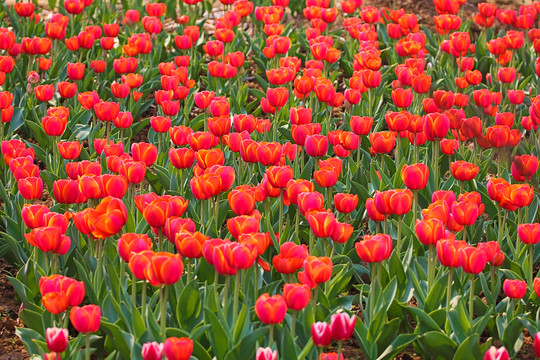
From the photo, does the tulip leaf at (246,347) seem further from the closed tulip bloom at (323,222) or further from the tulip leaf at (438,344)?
the tulip leaf at (438,344)

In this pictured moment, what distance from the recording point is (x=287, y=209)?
4.05m

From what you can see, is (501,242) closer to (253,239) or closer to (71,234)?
(253,239)

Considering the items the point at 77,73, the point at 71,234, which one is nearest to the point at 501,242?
the point at 71,234

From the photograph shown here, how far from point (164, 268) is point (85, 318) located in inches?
11.5

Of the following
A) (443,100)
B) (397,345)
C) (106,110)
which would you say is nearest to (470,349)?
(397,345)

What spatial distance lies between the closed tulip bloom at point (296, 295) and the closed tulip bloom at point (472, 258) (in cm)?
61

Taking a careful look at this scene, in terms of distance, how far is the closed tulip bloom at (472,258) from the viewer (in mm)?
2867

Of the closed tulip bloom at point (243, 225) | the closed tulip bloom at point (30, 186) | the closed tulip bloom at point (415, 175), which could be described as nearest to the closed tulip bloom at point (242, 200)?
the closed tulip bloom at point (243, 225)

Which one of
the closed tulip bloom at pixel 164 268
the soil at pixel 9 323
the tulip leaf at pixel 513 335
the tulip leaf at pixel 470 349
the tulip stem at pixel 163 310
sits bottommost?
the soil at pixel 9 323

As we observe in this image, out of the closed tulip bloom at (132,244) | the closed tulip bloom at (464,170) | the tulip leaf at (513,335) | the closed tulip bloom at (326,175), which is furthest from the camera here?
the closed tulip bloom at (464,170)

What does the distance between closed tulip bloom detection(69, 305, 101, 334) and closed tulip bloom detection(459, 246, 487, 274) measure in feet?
4.19

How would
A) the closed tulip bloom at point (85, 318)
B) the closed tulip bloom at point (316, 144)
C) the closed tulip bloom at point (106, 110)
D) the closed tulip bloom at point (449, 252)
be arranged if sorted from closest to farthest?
1. the closed tulip bloom at point (85, 318)
2. the closed tulip bloom at point (449, 252)
3. the closed tulip bloom at point (316, 144)
4. the closed tulip bloom at point (106, 110)

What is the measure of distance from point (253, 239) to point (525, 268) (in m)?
1.38

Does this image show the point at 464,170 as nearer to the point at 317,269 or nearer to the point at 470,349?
the point at 470,349
